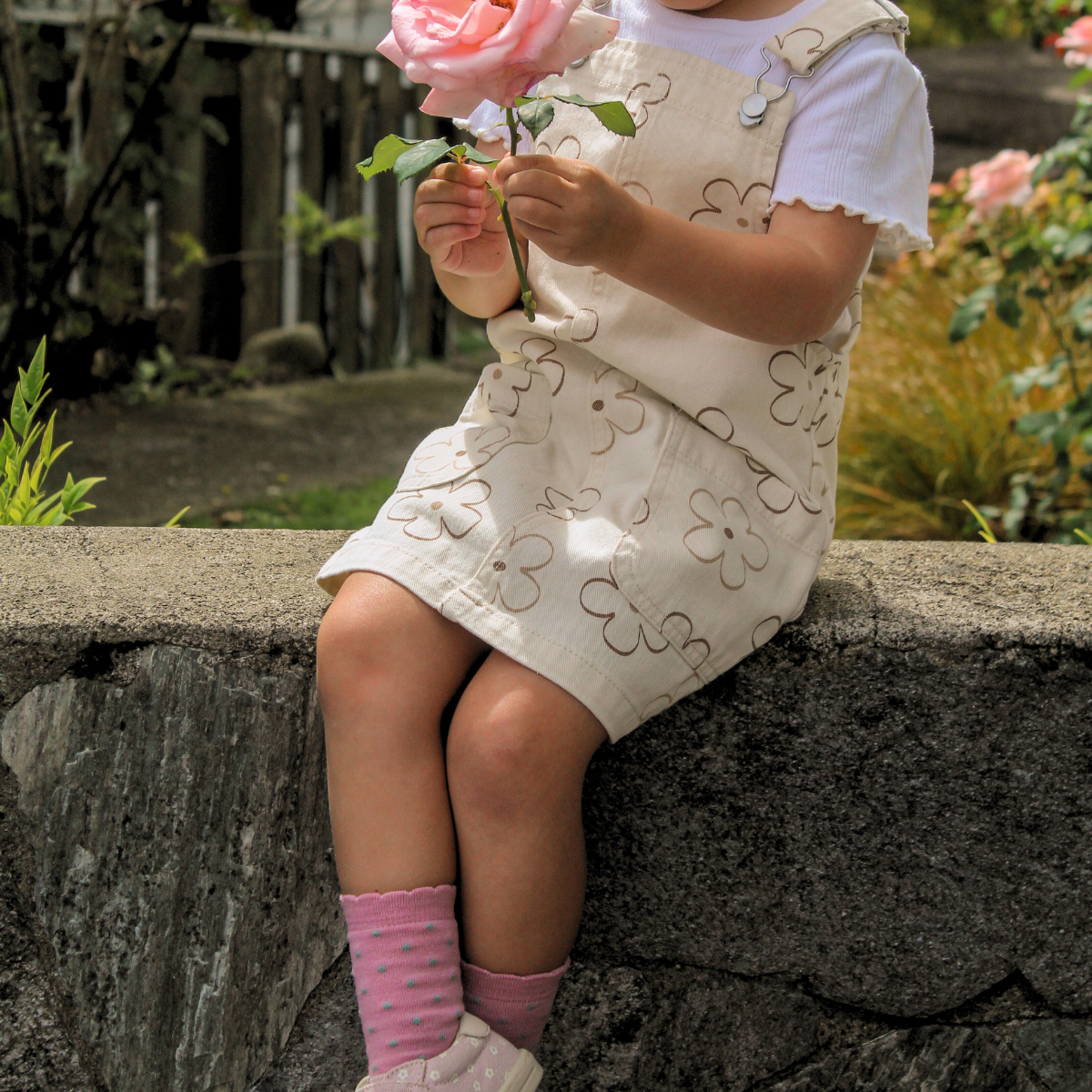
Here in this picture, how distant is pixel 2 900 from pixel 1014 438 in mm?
2566

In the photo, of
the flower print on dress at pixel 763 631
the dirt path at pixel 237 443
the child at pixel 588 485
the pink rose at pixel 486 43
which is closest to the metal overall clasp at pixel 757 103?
the child at pixel 588 485

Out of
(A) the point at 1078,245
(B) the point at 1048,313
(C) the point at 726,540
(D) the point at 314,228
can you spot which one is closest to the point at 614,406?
(C) the point at 726,540

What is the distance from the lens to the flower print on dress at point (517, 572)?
1128 mm

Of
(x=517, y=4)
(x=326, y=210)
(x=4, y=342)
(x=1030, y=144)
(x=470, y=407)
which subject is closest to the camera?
(x=517, y=4)

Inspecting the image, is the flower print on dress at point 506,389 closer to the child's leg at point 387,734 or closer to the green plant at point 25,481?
the child's leg at point 387,734

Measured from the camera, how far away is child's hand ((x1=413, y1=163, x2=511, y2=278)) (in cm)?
122

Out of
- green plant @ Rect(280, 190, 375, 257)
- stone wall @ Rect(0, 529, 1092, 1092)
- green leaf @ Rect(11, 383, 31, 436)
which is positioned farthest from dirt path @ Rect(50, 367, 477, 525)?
stone wall @ Rect(0, 529, 1092, 1092)

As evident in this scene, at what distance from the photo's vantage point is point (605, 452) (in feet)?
4.11

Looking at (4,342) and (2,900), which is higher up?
(2,900)

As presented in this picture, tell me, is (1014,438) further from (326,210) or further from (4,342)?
(326,210)

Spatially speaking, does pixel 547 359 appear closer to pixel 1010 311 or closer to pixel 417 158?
pixel 417 158

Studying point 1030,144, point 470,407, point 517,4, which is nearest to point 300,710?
point 470,407

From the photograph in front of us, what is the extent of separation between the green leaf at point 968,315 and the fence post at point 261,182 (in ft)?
8.62

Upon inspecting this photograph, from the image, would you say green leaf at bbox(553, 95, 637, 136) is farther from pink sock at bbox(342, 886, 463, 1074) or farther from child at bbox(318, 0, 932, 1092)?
pink sock at bbox(342, 886, 463, 1074)
